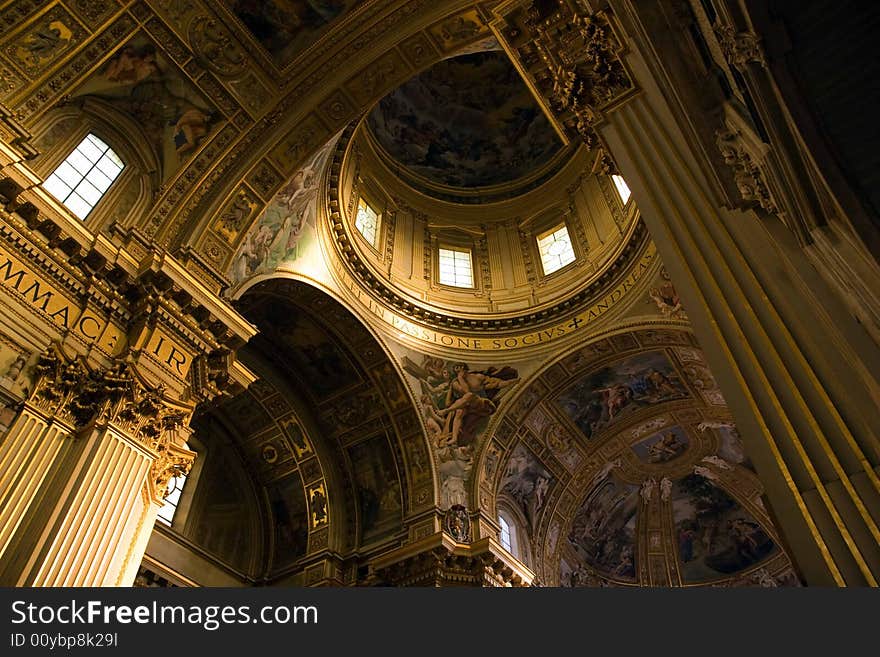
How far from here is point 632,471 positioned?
689 inches

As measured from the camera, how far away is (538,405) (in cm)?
1469

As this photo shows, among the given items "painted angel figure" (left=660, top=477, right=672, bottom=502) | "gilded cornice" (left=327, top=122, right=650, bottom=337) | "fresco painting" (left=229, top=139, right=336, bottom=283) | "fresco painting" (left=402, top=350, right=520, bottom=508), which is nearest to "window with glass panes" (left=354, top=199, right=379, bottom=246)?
"gilded cornice" (left=327, top=122, right=650, bottom=337)

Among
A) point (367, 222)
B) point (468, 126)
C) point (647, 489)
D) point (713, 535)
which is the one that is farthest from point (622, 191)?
point (713, 535)

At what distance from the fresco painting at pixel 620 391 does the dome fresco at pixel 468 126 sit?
6479 mm

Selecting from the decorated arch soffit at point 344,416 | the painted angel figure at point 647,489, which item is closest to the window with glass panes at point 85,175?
the decorated arch soffit at point 344,416

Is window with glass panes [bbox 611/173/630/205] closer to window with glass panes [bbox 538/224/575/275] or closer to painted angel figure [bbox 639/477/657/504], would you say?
window with glass panes [bbox 538/224/575/275]

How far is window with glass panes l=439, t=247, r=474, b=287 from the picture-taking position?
16.5 metres

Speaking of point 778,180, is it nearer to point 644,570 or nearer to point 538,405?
point 538,405

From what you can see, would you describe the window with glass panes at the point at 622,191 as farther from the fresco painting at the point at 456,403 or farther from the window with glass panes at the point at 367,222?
the window with glass panes at the point at 367,222

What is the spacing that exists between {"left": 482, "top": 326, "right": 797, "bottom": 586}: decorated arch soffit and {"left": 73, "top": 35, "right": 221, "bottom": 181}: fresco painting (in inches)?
327

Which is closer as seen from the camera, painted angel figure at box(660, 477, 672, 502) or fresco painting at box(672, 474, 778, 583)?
painted angel figure at box(660, 477, 672, 502)

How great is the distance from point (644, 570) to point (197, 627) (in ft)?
62.8

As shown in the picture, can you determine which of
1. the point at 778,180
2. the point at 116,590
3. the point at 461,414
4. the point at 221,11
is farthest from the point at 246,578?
the point at 778,180

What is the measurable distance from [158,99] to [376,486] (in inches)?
338
